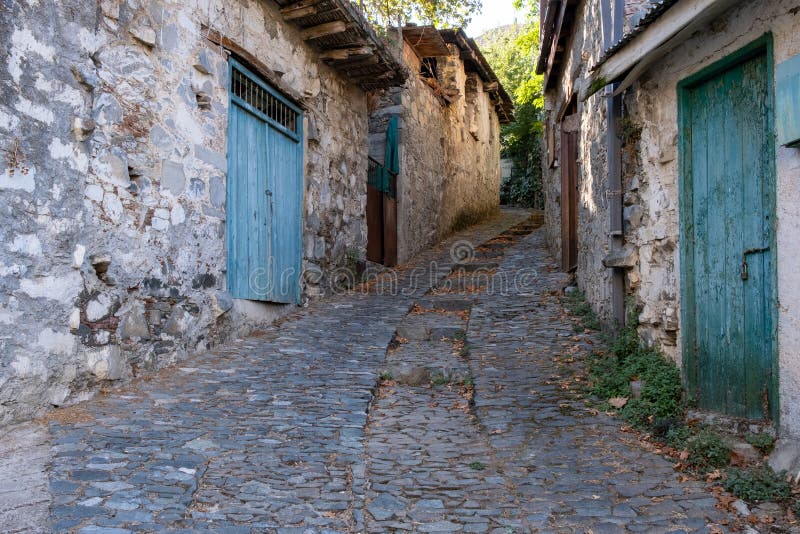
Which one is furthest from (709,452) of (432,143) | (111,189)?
(432,143)

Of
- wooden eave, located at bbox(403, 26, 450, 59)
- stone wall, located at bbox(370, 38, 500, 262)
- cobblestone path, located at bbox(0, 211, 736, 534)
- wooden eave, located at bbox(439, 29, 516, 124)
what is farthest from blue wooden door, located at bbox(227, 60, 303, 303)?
wooden eave, located at bbox(439, 29, 516, 124)

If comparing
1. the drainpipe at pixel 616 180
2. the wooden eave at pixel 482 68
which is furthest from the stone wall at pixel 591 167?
the wooden eave at pixel 482 68

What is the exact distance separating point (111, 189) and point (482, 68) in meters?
13.0

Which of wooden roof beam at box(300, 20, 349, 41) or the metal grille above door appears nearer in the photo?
the metal grille above door

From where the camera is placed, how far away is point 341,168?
878 cm

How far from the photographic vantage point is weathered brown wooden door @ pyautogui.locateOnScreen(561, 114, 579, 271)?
29.2ft

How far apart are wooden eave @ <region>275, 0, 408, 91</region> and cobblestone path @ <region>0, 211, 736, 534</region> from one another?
11.3 feet

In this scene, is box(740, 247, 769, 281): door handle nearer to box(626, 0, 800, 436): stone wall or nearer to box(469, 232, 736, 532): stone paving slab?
box(626, 0, 800, 436): stone wall

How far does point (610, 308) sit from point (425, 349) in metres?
1.87

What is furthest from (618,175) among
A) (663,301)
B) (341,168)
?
(341,168)

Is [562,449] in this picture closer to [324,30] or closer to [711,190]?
[711,190]

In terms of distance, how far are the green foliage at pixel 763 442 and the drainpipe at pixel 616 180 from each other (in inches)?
74.6

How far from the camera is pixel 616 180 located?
5.11 metres

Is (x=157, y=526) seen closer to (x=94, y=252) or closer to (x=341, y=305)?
(x=94, y=252)
